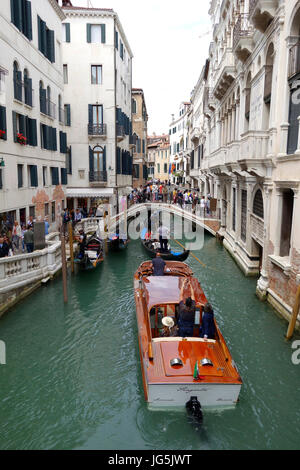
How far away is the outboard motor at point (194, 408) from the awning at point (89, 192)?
19.7 meters

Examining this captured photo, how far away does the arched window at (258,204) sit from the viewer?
38.9 ft

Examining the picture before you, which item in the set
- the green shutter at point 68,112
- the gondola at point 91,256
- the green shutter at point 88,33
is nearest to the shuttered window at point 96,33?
the green shutter at point 88,33

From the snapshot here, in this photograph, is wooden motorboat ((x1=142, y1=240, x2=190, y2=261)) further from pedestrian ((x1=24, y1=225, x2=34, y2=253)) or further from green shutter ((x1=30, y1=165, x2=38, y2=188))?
green shutter ((x1=30, y1=165, x2=38, y2=188))

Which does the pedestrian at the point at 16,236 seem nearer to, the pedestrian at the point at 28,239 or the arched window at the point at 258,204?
the pedestrian at the point at 28,239

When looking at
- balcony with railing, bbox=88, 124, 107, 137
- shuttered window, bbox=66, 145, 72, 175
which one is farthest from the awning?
balcony with railing, bbox=88, 124, 107, 137

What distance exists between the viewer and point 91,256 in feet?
49.0

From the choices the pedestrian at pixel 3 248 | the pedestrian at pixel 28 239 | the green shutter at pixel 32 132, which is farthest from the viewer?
the green shutter at pixel 32 132

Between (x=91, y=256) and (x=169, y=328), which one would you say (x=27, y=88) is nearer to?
(x=91, y=256)

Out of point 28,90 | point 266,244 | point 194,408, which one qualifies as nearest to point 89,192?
point 28,90

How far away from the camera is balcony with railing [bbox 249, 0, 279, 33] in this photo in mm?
9320

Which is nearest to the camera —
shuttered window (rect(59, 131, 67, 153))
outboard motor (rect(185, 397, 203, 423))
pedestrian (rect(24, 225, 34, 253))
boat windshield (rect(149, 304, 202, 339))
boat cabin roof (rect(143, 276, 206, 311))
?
outboard motor (rect(185, 397, 203, 423))

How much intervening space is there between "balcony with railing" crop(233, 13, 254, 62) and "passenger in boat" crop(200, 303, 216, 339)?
9629 millimetres
